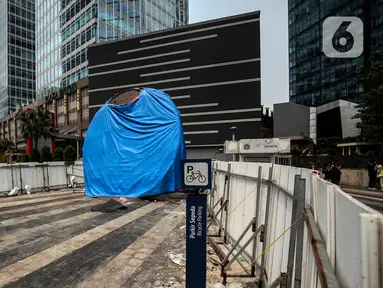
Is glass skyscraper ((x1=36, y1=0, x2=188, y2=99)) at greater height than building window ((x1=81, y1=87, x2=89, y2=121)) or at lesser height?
greater

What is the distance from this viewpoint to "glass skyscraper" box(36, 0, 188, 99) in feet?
194

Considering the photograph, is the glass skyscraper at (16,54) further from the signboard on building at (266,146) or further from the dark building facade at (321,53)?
the signboard on building at (266,146)

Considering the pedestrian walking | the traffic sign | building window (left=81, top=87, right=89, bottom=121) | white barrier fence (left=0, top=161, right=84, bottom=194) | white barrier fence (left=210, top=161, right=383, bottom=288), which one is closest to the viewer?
white barrier fence (left=210, top=161, right=383, bottom=288)

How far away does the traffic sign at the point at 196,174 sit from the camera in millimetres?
3184

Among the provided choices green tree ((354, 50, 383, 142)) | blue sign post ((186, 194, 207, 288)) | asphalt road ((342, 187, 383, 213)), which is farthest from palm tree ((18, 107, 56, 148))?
blue sign post ((186, 194, 207, 288))

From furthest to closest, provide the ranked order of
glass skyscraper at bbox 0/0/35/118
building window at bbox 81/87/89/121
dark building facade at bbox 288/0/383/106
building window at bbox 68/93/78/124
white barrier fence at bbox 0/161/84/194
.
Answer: glass skyscraper at bbox 0/0/35/118 → building window at bbox 68/93/78/124 → building window at bbox 81/87/89/121 → dark building facade at bbox 288/0/383/106 → white barrier fence at bbox 0/161/84/194

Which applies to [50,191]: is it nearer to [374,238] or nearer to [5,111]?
[374,238]

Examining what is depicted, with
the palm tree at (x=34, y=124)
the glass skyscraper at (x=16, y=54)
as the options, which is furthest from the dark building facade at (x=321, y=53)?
the glass skyscraper at (x=16, y=54)

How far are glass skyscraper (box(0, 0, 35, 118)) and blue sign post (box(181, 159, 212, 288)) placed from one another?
101 meters

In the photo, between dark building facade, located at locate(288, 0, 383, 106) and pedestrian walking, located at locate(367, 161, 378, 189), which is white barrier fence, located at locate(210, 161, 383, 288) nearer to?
pedestrian walking, located at locate(367, 161, 378, 189)

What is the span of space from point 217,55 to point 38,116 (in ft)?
116

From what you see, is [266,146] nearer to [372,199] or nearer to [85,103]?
[372,199]

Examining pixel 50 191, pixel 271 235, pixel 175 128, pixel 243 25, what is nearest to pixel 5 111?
pixel 243 25

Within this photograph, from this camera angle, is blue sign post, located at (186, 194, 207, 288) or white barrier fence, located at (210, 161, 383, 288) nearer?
white barrier fence, located at (210, 161, 383, 288)
